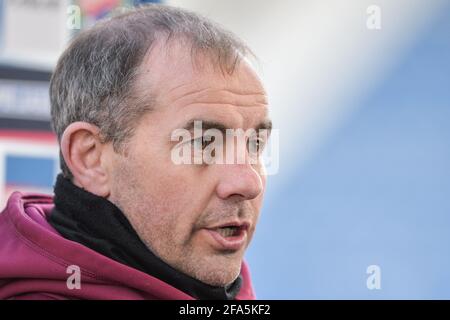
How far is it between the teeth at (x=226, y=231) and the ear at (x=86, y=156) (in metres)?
0.25

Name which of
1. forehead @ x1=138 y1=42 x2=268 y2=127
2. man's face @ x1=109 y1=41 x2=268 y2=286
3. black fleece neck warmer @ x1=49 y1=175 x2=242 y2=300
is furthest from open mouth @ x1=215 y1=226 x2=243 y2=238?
forehead @ x1=138 y1=42 x2=268 y2=127

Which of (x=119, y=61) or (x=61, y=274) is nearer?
(x=61, y=274)

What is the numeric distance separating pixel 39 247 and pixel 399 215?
1.92 meters

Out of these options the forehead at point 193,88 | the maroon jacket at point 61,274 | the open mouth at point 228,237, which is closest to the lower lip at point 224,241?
the open mouth at point 228,237

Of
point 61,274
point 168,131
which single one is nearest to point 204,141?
point 168,131

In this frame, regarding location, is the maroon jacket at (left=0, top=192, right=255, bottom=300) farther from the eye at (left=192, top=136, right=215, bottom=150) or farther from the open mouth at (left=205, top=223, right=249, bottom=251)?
the eye at (left=192, top=136, right=215, bottom=150)

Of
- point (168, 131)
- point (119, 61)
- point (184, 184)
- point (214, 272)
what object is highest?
point (119, 61)

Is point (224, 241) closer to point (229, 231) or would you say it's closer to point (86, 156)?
point (229, 231)

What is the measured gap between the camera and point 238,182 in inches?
61.4

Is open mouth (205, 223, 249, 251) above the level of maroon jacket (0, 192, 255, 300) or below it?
above

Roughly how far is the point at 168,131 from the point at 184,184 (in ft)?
0.37

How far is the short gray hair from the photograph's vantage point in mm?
1614

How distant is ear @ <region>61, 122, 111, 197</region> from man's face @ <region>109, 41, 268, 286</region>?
46 mm
